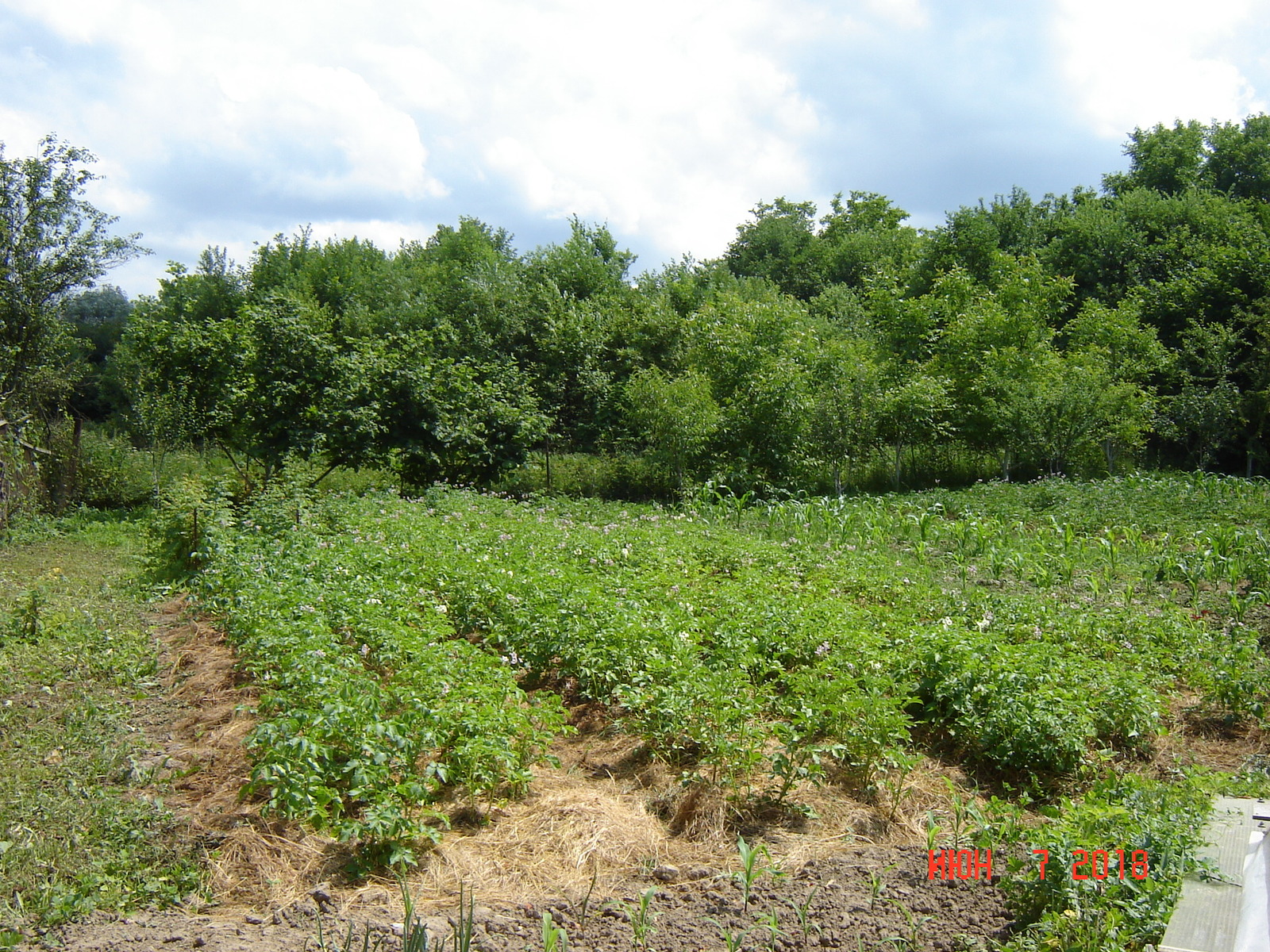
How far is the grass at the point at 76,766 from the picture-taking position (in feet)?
11.2

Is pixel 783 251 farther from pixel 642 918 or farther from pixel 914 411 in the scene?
pixel 642 918

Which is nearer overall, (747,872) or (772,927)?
(772,927)

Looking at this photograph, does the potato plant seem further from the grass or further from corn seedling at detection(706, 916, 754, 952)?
corn seedling at detection(706, 916, 754, 952)

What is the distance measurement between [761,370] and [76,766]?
13.0m

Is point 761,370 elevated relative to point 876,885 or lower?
elevated

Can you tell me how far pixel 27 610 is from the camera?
740 cm

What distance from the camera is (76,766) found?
4453mm

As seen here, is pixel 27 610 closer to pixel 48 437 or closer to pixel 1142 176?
pixel 48 437

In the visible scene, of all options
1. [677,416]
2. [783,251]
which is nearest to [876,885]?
[677,416]

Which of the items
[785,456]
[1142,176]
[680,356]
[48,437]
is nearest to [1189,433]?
[785,456]

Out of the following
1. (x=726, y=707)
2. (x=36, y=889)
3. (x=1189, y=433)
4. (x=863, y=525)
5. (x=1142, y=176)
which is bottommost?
(x=36, y=889)

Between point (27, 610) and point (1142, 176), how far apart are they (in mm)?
34958

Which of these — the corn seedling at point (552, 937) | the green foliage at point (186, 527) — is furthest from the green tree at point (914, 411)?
the corn seedling at point (552, 937)
